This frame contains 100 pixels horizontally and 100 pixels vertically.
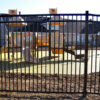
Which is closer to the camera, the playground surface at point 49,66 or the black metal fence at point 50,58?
the black metal fence at point 50,58

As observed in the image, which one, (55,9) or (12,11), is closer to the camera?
(12,11)

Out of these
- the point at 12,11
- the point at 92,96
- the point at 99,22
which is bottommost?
the point at 92,96

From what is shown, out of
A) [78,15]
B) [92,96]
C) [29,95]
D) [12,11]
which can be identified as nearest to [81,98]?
[92,96]

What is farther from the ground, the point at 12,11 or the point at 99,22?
the point at 12,11

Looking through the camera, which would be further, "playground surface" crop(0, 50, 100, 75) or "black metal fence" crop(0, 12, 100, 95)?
"playground surface" crop(0, 50, 100, 75)

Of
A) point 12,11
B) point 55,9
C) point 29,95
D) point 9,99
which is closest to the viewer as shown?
point 9,99

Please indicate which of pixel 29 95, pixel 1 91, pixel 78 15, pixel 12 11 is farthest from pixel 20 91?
pixel 12 11

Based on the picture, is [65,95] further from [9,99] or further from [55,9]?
[55,9]

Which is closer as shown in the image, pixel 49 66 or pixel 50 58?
pixel 50 58

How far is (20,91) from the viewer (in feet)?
17.2

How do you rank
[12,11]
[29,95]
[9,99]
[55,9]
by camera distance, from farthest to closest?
[55,9], [12,11], [29,95], [9,99]

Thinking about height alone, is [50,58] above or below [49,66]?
above

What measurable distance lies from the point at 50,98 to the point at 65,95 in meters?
0.51

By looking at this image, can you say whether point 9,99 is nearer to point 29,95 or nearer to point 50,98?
point 29,95
